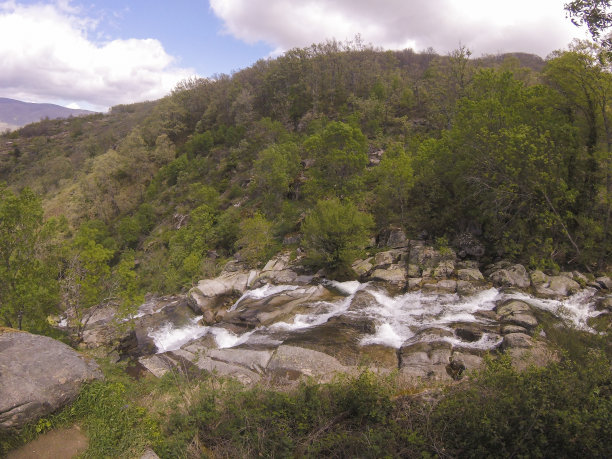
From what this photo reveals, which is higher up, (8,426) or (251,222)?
(251,222)

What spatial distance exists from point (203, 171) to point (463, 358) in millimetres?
48429

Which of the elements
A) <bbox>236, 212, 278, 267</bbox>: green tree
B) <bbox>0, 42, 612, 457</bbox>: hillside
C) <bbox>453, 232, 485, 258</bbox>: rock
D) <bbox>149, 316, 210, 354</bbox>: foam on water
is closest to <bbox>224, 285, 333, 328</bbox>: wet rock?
<bbox>0, 42, 612, 457</bbox>: hillside

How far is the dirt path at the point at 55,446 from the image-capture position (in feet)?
23.1

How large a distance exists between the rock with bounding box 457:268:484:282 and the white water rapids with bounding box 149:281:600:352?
1343 mm

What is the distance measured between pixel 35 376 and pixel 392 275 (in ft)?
57.2

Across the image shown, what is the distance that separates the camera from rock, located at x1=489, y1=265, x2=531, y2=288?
18.5m

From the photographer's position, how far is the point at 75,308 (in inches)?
566

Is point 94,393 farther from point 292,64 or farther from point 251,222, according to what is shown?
point 292,64

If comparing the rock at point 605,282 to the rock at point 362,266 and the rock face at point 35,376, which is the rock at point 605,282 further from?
the rock face at point 35,376

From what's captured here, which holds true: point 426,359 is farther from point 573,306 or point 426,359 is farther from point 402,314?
point 573,306

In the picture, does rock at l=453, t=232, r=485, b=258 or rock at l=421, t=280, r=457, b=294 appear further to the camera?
rock at l=453, t=232, r=485, b=258

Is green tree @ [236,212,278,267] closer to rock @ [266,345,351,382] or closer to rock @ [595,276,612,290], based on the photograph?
rock @ [266,345,351,382]

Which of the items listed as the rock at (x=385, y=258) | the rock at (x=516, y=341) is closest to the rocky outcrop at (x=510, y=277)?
the rock at (x=385, y=258)

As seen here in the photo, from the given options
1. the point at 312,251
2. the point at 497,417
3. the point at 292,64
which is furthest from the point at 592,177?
the point at 292,64
